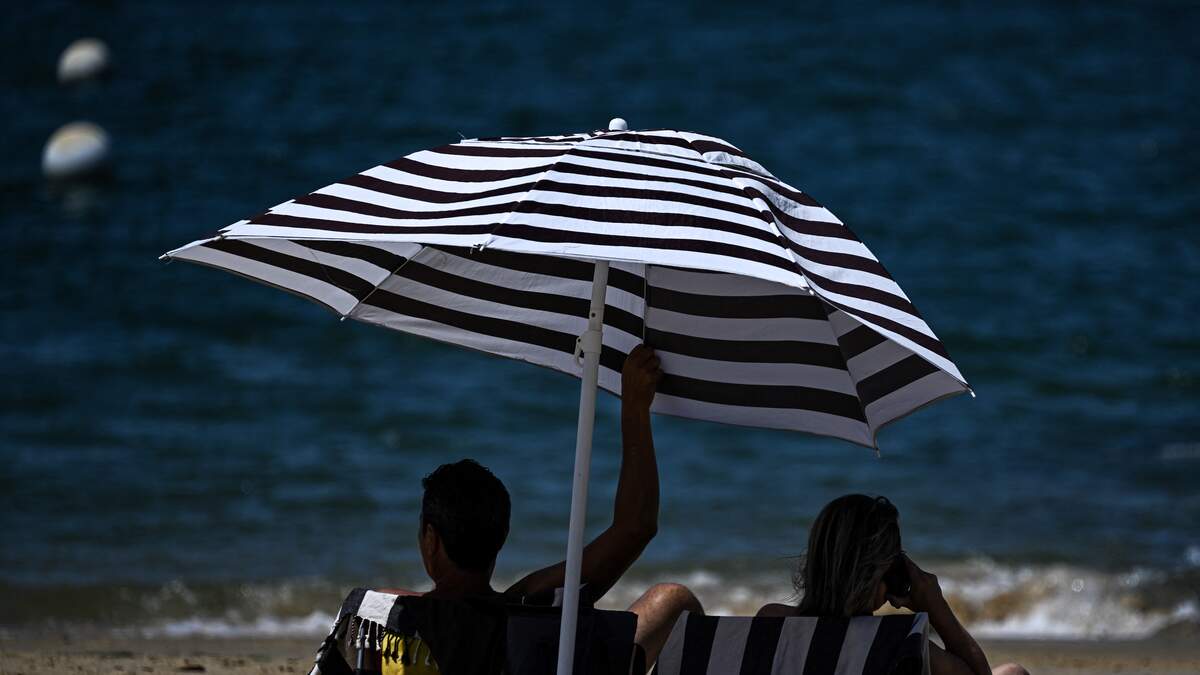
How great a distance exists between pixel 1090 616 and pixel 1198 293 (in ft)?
19.6

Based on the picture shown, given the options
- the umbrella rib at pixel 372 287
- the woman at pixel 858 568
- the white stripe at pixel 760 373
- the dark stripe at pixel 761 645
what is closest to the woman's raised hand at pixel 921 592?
the woman at pixel 858 568

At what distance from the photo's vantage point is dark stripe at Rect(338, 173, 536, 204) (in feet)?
8.35

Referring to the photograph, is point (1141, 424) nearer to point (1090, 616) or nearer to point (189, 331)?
point (1090, 616)

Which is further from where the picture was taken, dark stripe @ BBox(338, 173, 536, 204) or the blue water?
the blue water

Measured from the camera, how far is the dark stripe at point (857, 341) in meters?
3.09

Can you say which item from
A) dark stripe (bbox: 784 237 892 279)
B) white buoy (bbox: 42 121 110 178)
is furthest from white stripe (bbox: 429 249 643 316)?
white buoy (bbox: 42 121 110 178)

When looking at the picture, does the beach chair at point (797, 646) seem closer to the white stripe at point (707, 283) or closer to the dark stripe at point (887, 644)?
the dark stripe at point (887, 644)

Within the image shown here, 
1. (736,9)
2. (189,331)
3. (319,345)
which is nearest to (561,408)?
(319,345)

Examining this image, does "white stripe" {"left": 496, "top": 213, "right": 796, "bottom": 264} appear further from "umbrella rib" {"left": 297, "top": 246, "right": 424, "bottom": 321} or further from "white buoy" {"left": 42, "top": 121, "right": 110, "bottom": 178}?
"white buoy" {"left": 42, "top": 121, "right": 110, "bottom": 178}

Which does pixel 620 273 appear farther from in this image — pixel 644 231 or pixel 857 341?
pixel 644 231

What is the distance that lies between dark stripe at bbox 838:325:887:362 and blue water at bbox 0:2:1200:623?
4.39 m

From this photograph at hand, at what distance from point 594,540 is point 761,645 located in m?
0.41

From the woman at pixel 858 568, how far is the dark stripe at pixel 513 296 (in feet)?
2.59

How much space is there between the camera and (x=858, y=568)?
2.75 m
